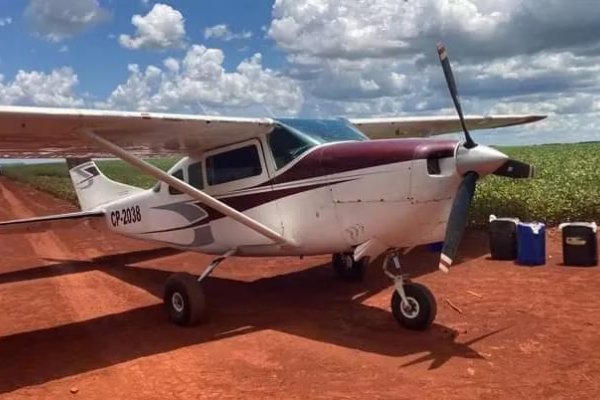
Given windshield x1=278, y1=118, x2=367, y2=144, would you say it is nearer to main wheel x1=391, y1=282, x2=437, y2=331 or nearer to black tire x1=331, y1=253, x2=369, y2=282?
main wheel x1=391, y1=282, x2=437, y2=331

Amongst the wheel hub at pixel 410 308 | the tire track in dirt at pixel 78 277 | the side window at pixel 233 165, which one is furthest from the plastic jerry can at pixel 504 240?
the tire track in dirt at pixel 78 277

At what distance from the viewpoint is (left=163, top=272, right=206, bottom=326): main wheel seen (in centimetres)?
768

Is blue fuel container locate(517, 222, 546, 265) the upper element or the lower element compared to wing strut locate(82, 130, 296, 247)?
lower

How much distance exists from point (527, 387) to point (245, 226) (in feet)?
14.2

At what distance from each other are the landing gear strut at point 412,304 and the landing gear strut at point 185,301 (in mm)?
2437

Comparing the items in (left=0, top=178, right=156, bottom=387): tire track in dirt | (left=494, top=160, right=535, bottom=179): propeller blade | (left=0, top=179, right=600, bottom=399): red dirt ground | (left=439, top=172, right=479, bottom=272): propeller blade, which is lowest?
(left=0, top=179, right=600, bottom=399): red dirt ground

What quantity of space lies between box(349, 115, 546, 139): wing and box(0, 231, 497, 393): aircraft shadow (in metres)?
3.15

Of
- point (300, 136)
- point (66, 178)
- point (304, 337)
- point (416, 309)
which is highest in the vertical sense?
point (300, 136)

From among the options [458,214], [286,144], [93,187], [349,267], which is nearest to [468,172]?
[458,214]

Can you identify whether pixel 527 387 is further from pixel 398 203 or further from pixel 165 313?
pixel 165 313

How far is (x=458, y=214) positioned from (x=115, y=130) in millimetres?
4396

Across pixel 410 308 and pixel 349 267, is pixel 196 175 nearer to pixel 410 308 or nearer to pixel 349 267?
pixel 349 267

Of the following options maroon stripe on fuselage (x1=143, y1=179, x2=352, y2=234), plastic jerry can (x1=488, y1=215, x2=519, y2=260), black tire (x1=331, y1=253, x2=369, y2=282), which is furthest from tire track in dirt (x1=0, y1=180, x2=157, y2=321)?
plastic jerry can (x1=488, y1=215, x2=519, y2=260)

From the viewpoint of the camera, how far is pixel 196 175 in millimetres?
9094
